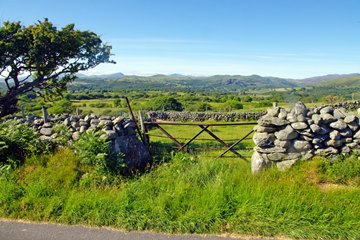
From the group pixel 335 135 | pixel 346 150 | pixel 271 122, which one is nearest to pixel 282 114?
pixel 271 122

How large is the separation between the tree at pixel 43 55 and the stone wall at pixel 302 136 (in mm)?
17803

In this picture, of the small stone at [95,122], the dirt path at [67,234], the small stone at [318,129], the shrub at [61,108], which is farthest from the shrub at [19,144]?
the shrub at [61,108]

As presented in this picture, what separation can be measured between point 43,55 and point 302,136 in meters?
19.8

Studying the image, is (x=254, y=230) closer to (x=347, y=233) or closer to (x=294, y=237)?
(x=294, y=237)

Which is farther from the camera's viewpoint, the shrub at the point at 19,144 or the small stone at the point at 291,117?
the shrub at the point at 19,144

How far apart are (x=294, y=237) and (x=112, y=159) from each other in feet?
13.6

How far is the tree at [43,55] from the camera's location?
1902 centimetres

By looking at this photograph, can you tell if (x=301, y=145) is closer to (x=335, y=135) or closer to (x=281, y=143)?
(x=281, y=143)

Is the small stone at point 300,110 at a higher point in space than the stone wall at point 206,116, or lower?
higher

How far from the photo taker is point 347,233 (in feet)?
13.5

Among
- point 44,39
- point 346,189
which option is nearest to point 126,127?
point 346,189

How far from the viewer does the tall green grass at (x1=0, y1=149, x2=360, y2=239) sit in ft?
14.4

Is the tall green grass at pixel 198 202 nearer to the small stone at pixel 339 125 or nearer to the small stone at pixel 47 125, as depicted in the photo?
the small stone at pixel 339 125

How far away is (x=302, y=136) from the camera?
20.6 ft
